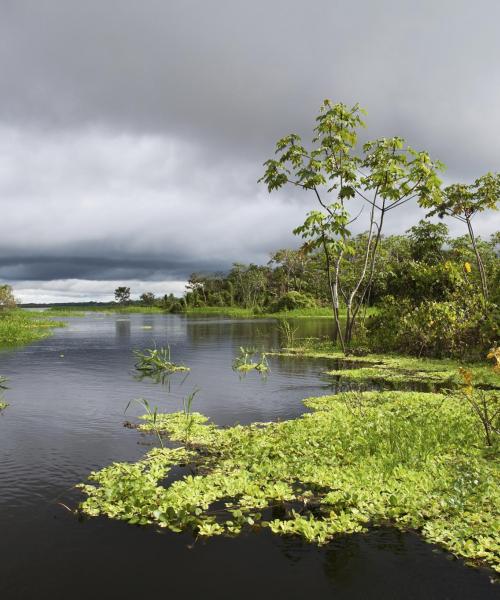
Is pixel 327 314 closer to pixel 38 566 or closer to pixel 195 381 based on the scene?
pixel 195 381

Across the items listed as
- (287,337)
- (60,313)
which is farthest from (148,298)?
(287,337)

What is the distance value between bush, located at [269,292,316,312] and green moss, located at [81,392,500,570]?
260 feet

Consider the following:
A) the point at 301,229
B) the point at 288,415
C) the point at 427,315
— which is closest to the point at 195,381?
the point at 288,415

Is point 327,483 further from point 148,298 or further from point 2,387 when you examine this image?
point 148,298

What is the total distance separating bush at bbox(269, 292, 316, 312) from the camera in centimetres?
9100

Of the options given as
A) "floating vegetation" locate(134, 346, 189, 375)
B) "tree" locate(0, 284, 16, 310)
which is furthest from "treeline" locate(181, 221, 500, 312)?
"tree" locate(0, 284, 16, 310)

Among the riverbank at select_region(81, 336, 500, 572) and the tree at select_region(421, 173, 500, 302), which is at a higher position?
the tree at select_region(421, 173, 500, 302)

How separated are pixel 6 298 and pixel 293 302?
1882 inches

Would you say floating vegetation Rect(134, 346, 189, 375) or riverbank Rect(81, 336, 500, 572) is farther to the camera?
floating vegetation Rect(134, 346, 189, 375)

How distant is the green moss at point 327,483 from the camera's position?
711 centimetres


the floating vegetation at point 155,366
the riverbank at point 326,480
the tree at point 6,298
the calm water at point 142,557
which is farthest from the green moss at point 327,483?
the tree at point 6,298

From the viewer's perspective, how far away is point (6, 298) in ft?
238

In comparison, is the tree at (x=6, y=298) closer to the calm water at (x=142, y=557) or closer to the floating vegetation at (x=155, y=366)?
the floating vegetation at (x=155, y=366)

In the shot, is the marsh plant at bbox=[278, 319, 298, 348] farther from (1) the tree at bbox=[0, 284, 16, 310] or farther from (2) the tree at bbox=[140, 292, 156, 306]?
(2) the tree at bbox=[140, 292, 156, 306]
